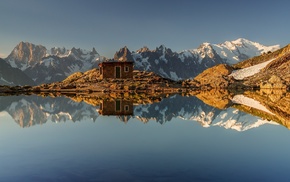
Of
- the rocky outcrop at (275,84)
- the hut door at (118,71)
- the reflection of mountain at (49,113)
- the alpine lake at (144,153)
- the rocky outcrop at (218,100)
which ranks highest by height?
the hut door at (118,71)

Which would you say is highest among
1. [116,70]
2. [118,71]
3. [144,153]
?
[116,70]

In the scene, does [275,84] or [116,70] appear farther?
[275,84]

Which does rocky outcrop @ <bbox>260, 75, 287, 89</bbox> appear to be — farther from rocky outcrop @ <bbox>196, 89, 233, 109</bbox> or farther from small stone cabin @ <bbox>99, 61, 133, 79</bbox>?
small stone cabin @ <bbox>99, 61, 133, 79</bbox>

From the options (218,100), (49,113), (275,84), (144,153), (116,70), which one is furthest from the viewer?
(275,84)

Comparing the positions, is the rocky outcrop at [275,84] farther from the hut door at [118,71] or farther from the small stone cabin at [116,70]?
the hut door at [118,71]

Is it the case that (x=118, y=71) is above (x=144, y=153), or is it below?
above

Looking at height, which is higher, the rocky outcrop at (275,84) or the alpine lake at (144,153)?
the rocky outcrop at (275,84)

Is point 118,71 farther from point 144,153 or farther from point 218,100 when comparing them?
point 144,153

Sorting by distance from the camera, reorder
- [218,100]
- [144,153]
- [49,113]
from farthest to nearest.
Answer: [218,100] < [49,113] < [144,153]

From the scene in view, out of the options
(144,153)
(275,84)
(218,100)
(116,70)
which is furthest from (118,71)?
(144,153)

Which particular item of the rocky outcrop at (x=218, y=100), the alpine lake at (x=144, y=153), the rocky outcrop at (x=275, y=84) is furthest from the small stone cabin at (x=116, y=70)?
the alpine lake at (x=144, y=153)

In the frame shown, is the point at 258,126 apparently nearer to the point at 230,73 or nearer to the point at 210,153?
the point at 210,153

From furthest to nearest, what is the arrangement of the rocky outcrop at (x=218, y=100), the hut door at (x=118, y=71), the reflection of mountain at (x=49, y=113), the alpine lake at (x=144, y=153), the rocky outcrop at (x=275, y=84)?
the rocky outcrop at (x=275, y=84) < the hut door at (x=118, y=71) < the rocky outcrop at (x=218, y=100) < the reflection of mountain at (x=49, y=113) < the alpine lake at (x=144, y=153)

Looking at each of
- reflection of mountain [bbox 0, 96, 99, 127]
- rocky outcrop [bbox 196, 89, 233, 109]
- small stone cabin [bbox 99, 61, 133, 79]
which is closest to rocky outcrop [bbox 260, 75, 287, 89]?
rocky outcrop [bbox 196, 89, 233, 109]
